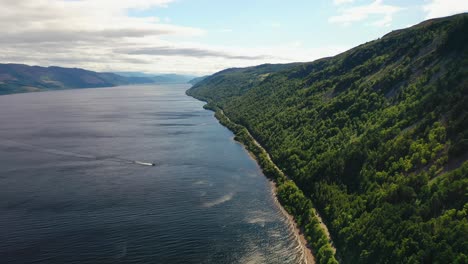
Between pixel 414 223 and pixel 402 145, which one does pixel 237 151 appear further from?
pixel 414 223

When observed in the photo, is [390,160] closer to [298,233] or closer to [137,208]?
[298,233]

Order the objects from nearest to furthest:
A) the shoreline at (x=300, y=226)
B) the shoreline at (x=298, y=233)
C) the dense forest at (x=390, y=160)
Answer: the dense forest at (x=390, y=160), the shoreline at (x=300, y=226), the shoreline at (x=298, y=233)

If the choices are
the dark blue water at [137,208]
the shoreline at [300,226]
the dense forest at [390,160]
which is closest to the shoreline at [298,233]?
the shoreline at [300,226]

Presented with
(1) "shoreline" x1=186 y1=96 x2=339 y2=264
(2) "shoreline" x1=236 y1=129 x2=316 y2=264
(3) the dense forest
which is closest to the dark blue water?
(2) "shoreline" x1=236 y1=129 x2=316 y2=264

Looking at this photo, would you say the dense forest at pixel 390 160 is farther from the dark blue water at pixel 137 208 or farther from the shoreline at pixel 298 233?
the dark blue water at pixel 137 208

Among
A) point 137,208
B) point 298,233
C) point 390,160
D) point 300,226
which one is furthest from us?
point 137,208

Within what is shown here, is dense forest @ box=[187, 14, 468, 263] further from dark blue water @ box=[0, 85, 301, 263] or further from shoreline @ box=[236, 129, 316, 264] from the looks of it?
dark blue water @ box=[0, 85, 301, 263]

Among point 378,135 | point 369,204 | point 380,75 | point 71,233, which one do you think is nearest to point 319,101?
point 380,75

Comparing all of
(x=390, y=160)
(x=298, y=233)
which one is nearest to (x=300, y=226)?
(x=298, y=233)
